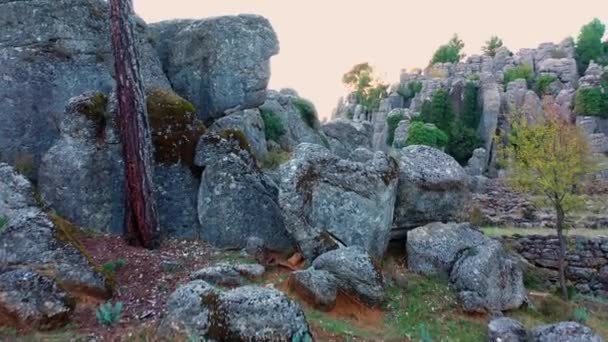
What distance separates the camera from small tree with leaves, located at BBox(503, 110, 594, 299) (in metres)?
15.0

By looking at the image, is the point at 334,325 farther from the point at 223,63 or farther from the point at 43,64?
the point at 43,64

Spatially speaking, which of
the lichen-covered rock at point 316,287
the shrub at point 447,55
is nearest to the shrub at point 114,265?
the lichen-covered rock at point 316,287

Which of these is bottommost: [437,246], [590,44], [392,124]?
[392,124]

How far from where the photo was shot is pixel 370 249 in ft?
38.1

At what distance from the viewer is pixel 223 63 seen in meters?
15.7

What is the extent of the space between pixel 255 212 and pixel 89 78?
240 inches

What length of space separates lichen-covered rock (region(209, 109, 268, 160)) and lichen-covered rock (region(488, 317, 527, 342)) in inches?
372

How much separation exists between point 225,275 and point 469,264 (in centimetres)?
522

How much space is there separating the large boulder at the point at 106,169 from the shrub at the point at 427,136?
3339cm

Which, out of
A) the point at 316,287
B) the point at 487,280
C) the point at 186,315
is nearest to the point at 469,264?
the point at 487,280

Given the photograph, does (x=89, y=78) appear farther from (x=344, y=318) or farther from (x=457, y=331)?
(x=457, y=331)

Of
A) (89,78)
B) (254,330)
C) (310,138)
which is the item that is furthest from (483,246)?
(310,138)

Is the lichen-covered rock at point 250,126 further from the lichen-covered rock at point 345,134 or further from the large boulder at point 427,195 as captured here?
the lichen-covered rock at point 345,134

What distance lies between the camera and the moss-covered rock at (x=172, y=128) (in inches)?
479
